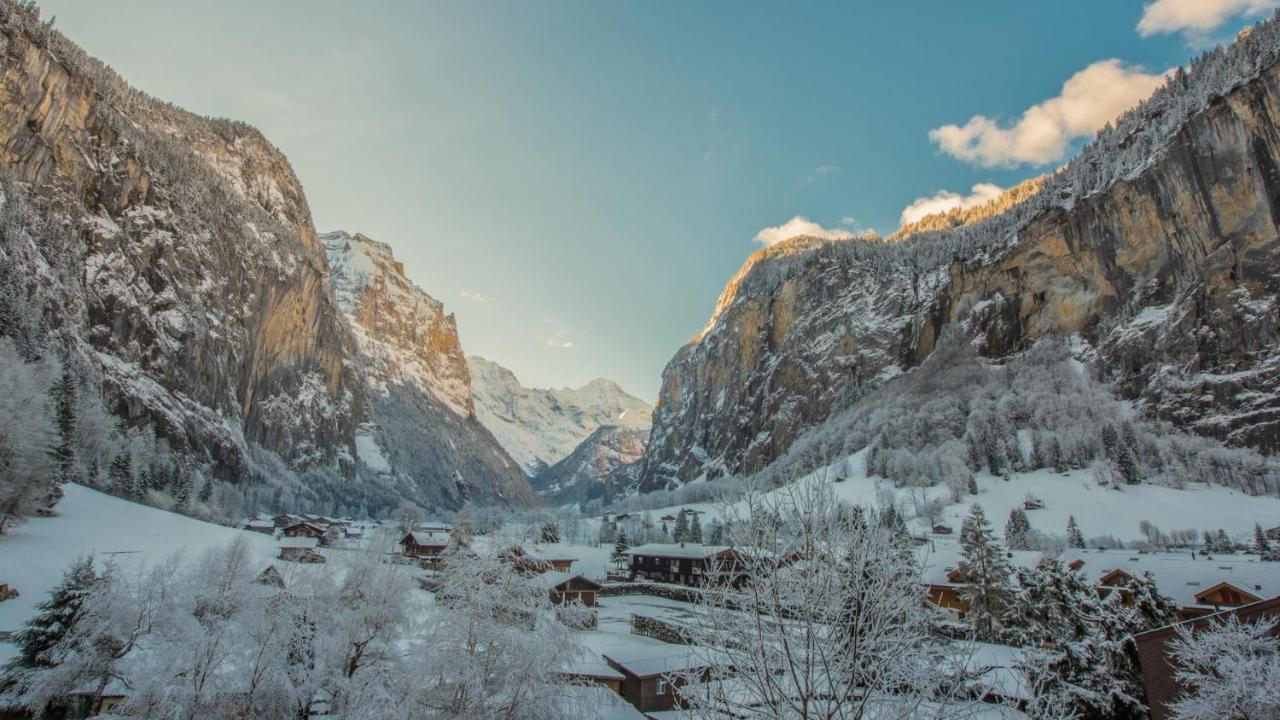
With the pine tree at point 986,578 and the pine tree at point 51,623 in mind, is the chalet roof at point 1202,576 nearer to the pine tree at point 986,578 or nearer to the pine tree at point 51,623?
the pine tree at point 986,578

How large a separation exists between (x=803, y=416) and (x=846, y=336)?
26824mm

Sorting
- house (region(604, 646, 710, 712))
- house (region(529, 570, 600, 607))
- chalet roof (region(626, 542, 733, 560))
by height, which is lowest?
house (region(604, 646, 710, 712))

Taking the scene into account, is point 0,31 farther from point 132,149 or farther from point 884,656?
point 884,656

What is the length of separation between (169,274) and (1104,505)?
14381 centimetres

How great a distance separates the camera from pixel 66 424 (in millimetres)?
46875

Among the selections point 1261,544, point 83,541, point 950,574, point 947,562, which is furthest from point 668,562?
point 1261,544

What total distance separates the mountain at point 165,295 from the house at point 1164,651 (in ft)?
222

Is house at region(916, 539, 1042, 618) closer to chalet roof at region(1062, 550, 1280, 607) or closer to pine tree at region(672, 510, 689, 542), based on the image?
chalet roof at region(1062, 550, 1280, 607)

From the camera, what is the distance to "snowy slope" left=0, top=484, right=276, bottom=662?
26.0 metres

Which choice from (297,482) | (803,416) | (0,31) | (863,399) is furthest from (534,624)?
(803,416)

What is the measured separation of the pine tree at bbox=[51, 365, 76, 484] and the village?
15.8 metres

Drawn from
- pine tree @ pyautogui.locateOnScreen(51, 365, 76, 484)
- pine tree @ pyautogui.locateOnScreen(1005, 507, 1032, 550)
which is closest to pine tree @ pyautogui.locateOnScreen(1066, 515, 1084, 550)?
pine tree @ pyautogui.locateOnScreen(1005, 507, 1032, 550)

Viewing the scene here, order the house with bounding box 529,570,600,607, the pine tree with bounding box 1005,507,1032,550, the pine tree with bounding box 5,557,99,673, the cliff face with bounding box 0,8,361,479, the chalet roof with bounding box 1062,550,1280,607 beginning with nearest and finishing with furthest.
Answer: the pine tree with bounding box 5,557,99,673, the chalet roof with bounding box 1062,550,1280,607, the house with bounding box 529,570,600,607, the pine tree with bounding box 1005,507,1032,550, the cliff face with bounding box 0,8,361,479

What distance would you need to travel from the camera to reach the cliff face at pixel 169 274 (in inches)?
3108
